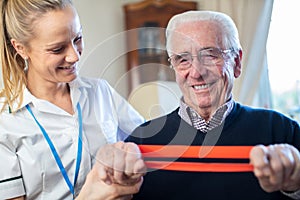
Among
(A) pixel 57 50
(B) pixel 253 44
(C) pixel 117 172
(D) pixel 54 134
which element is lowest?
(B) pixel 253 44

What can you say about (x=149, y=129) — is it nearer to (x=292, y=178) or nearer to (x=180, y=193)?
(x=180, y=193)

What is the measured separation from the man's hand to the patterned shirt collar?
32cm

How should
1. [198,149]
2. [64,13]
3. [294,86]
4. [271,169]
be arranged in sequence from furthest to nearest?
[294,86] → [64,13] → [198,149] → [271,169]

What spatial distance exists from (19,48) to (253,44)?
1667 mm

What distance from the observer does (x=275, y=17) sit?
2.35m

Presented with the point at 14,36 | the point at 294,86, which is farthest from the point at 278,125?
the point at 294,86

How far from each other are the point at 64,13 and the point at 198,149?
0.44 meters

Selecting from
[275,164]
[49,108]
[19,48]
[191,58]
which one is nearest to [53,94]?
[49,108]

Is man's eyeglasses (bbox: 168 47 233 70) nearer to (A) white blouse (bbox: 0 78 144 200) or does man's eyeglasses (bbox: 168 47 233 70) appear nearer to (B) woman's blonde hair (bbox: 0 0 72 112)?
(A) white blouse (bbox: 0 78 144 200)

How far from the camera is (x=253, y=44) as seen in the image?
2.38 m

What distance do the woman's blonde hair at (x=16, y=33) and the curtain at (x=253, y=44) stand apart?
60.0 inches

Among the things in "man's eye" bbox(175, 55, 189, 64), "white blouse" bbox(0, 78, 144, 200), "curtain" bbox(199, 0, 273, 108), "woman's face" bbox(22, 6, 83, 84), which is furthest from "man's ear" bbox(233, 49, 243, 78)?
"curtain" bbox(199, 0, 273, 108)

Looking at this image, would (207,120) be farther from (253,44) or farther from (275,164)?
(253,44)

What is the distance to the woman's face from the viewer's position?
3.05ft
